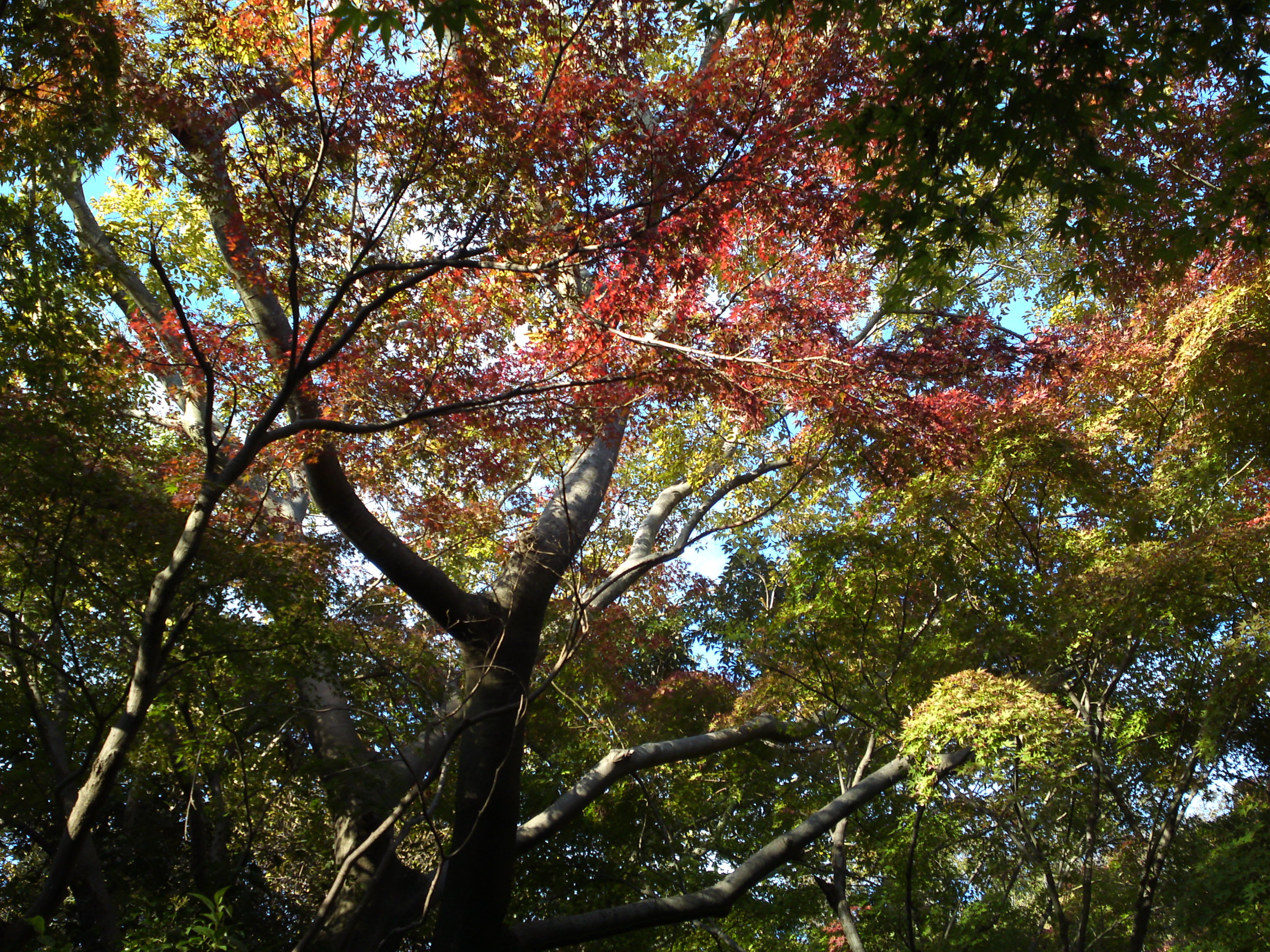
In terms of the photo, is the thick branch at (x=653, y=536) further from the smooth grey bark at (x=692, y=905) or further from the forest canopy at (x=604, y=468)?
the smooth grey bark at (x=692, y=905)

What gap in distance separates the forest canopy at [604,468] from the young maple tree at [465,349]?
0.04 meters

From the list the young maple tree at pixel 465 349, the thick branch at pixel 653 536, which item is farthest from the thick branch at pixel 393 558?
the thick branch at pixel 653 536

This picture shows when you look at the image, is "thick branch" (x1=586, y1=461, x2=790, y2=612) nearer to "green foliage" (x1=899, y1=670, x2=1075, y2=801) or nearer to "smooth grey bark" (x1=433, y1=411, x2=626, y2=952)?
"smooth grey bark" (x1=433, y1=411, x2=626, y2=952)

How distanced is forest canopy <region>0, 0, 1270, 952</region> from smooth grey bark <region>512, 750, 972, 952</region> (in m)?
0.03

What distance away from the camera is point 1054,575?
6766mm

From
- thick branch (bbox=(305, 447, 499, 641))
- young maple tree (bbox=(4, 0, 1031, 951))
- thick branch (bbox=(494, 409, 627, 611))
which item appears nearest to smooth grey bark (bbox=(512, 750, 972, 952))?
young maple tree (bbox=(4, 0, 1031, 951))

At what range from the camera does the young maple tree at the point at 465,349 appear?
3.98 meters

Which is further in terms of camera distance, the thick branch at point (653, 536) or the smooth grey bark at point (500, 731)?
the thick branch at point (653, 536)

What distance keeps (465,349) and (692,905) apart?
162 inches

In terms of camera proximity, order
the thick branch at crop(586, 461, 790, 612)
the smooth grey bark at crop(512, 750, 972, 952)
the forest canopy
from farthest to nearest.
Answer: the thick branch at crop(586, 461, 790, 612) → the smooth grey bark at crop(512, 750, 972, 952) → the forest canopy

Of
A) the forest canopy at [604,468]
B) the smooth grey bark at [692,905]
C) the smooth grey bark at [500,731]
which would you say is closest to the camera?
the forest canopy at [604,468]

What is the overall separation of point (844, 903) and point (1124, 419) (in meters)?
4.78

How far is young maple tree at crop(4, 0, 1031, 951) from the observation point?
3.98 m

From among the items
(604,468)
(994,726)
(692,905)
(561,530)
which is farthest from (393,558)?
(994,726)
